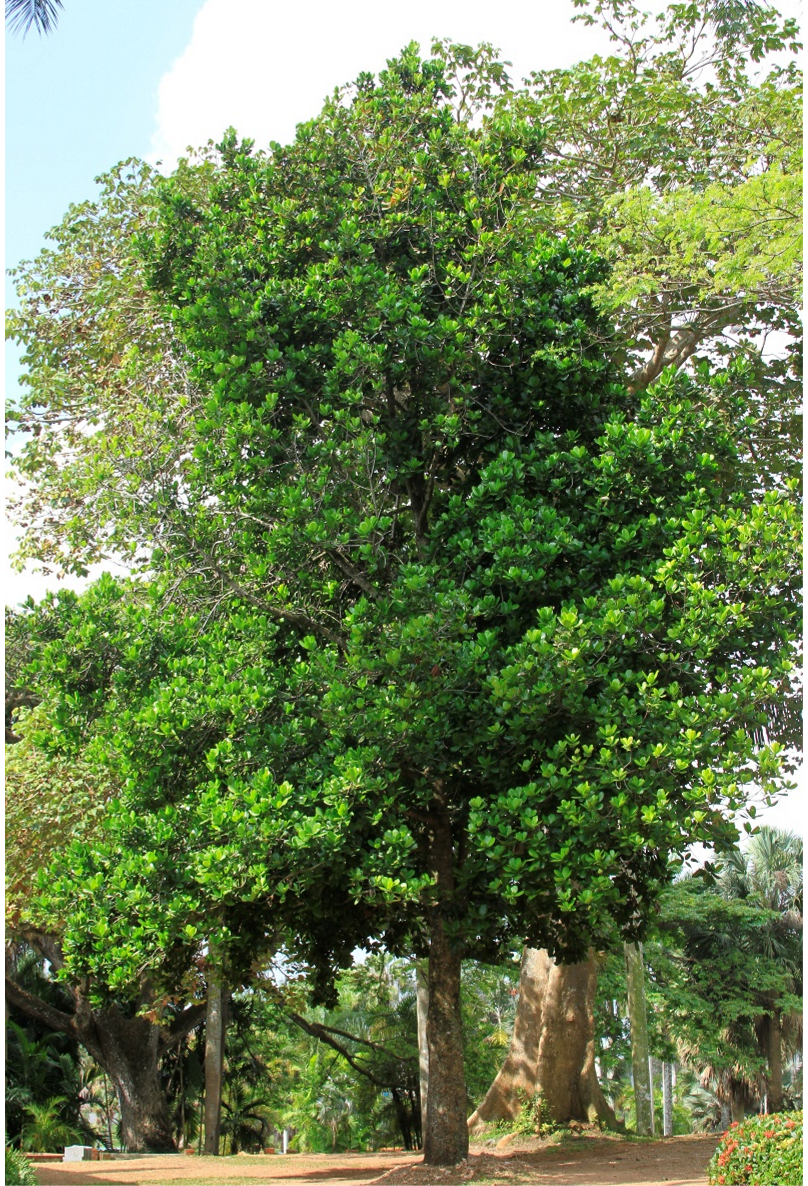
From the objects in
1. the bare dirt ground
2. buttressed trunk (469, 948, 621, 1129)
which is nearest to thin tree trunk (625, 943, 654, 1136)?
buttressed trunk (469, 948, 621, 1129)

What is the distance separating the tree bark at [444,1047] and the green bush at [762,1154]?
9.47 ft

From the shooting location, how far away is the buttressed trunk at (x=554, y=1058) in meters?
14.8

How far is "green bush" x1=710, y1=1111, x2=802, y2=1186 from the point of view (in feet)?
22.3

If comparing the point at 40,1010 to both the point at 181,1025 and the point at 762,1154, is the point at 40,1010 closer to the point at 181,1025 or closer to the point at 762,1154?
the point at 181,1025

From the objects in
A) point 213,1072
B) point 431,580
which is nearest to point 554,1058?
point 213,1072

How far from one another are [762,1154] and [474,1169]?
12.1ft

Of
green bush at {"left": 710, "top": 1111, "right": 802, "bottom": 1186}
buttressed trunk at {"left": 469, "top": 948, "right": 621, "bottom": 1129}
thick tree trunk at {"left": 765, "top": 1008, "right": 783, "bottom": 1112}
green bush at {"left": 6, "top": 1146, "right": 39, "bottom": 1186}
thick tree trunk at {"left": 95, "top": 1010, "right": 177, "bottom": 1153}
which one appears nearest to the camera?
green bush at {"left": 710, "top": 1111, "right": 802, "bottom": 1186}

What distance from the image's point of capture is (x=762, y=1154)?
23.4 feet

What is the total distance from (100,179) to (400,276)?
583 cm

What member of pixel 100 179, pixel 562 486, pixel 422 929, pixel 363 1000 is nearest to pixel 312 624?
pixel 562 486

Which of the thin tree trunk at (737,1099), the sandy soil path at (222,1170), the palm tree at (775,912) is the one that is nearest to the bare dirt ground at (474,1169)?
the sandy soil path at (222,1170)

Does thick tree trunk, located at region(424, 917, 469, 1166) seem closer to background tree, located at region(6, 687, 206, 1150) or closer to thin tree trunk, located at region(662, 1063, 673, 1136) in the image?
background tree, located at region(6, 687, 206, 1150)

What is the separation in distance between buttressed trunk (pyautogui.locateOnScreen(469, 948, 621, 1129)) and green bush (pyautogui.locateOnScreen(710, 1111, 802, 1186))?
290 inches

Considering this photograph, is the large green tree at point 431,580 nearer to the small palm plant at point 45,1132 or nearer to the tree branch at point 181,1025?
the tree branch at point 181,1025
